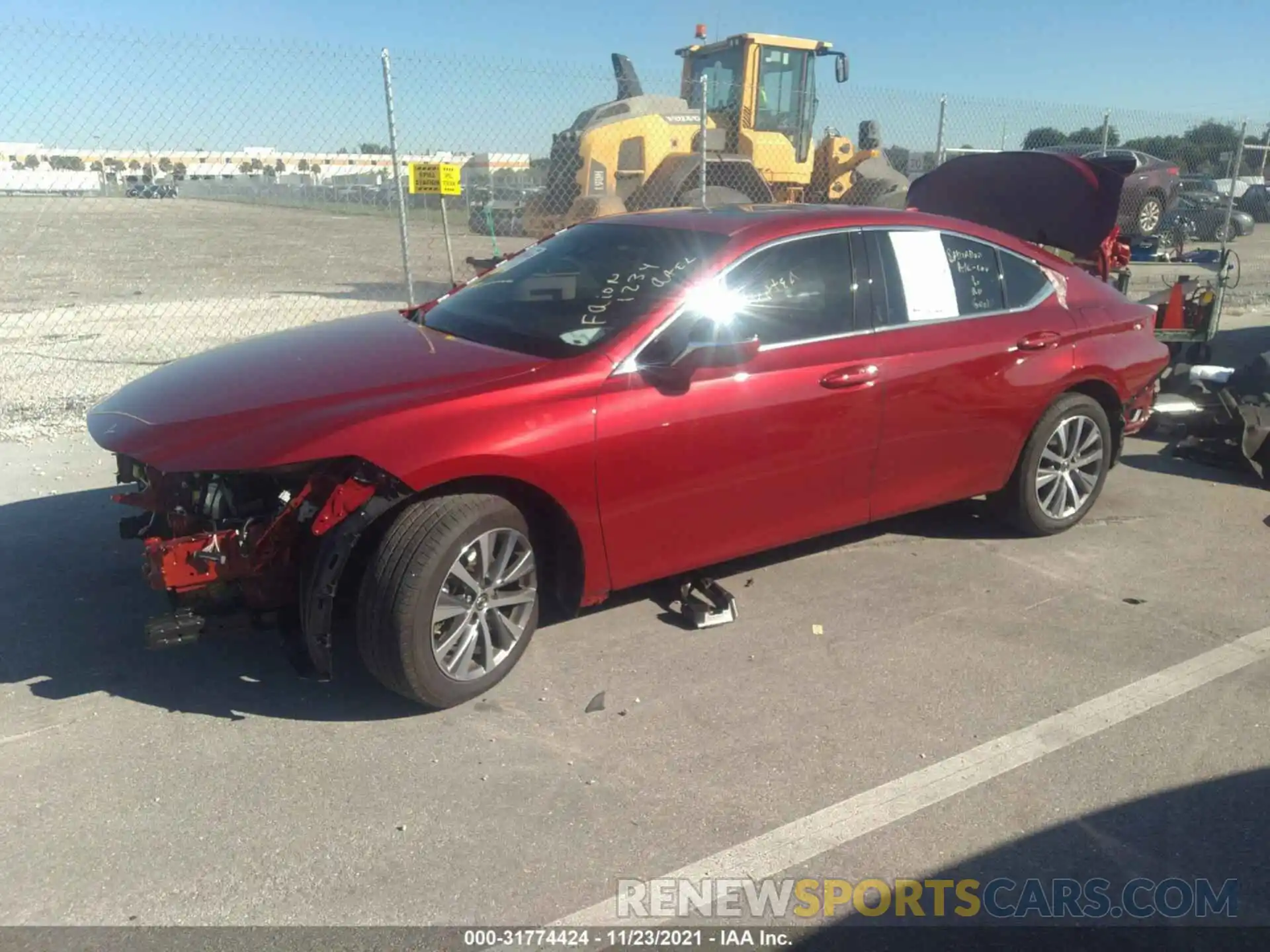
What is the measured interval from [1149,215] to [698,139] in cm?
1029

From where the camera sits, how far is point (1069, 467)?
5.26m

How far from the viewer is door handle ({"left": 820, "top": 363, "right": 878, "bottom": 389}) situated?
4.21 metres

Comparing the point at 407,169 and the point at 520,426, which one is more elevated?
the point at 407,169

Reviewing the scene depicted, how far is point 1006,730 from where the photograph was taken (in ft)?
11.6

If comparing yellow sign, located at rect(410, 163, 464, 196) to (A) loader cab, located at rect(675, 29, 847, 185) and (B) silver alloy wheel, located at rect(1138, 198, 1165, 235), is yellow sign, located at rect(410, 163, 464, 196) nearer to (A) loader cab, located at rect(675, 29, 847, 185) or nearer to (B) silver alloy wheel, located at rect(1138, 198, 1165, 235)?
(A) loader cab, located at rect(675, 29, 847, 185)

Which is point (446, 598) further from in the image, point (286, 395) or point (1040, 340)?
point (1040, 340)

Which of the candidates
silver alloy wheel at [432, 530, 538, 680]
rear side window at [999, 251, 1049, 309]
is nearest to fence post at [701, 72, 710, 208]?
rear side window at [999, 251, 1049, 309]

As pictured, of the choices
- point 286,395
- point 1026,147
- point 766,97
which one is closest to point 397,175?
point 286,395

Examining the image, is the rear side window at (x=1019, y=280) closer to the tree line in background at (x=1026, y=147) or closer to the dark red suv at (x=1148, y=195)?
the tree line in background at (x=1026, y=147)

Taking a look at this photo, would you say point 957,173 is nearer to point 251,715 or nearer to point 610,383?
point 610,383

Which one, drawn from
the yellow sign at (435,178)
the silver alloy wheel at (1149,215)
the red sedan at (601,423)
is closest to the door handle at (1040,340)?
the red sedan at (601,423)

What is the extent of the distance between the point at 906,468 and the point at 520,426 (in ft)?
6.48

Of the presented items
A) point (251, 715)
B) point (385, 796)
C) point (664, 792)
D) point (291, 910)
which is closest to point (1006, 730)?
point (664, 792)

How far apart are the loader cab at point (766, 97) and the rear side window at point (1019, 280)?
30.6 ft
